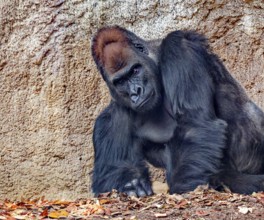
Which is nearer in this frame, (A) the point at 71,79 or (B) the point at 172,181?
(B) the point at 172,181

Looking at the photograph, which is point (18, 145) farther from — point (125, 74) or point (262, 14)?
point (262, 14)

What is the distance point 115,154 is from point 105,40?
0.88 meters

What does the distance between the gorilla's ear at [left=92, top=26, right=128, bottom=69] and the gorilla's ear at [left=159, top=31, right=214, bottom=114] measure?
329mm

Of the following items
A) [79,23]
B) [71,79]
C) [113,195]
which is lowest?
[113,195]

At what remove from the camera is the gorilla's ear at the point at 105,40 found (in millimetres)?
5793

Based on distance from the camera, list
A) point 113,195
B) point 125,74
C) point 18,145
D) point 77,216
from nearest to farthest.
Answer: point 77,216 < point 113,195 < point 125,74 < point 18,145

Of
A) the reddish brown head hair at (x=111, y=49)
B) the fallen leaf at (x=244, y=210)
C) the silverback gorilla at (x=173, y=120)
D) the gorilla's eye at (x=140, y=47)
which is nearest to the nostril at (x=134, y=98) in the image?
the silverback gorilla at (x=173, y=120)

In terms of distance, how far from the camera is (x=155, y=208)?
178 inches

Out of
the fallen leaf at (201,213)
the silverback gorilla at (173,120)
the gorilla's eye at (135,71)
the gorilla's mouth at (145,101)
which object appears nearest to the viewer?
the fallen leaf at (201,213)

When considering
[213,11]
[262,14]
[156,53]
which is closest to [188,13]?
[213,11]

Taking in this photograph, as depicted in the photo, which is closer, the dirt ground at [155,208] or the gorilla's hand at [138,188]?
the dirt ground at [155,208]

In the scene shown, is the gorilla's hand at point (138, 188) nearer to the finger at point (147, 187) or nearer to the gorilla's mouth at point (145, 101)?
the finger at point (147, 187)

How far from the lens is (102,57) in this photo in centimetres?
584

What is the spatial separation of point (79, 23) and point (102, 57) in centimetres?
100
